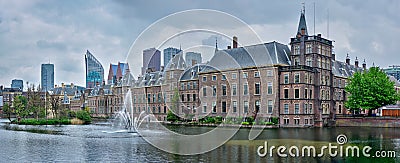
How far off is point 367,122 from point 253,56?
20.4m

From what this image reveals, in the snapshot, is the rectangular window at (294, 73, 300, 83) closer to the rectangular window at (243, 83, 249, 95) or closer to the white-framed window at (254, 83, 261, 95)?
the white-framed window at (254, 83, 261, 95)

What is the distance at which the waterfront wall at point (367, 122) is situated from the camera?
57219mm

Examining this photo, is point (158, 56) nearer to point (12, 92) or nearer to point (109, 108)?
point (109, 108)

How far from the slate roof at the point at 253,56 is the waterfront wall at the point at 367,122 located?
12615mm

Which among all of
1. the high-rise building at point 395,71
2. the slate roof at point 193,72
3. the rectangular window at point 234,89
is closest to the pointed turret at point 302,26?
the rectangular window at point 234,89

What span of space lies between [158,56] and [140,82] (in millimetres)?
49049

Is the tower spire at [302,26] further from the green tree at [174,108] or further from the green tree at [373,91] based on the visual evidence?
the green tree at [174,108]

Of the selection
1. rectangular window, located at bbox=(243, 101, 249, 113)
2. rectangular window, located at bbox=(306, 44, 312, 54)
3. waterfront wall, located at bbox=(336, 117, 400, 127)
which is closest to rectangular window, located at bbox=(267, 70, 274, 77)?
rectangular window, located at bbox=(243, 101, 249, 113)

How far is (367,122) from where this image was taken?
6031cm

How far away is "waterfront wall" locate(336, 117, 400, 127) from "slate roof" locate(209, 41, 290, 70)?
12615 mm

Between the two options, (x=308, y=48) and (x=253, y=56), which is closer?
(x=308, y=48)

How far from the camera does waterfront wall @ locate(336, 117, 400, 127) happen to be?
57.2m

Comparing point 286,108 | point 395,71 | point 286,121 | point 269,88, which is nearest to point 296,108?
point 286,108

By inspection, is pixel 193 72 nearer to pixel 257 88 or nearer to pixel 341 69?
pixel 257 88
